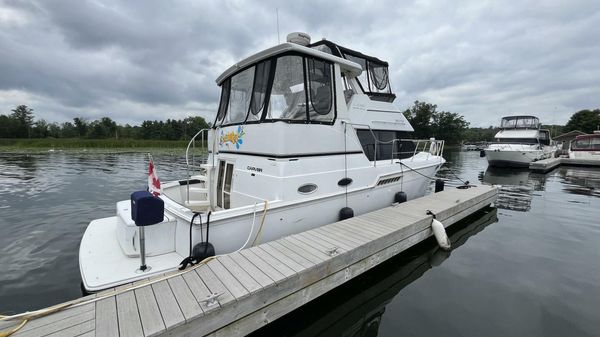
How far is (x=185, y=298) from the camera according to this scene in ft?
7.55

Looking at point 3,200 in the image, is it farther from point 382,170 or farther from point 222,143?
point 382,170

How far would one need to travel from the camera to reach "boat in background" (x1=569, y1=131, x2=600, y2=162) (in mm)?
20922

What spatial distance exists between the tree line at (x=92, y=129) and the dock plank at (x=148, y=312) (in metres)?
73.7

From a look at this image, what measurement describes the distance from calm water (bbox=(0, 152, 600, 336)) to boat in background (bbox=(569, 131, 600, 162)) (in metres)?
20.8

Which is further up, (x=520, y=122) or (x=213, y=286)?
(x=520, y=122)

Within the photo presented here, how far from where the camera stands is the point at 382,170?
17.9 feet

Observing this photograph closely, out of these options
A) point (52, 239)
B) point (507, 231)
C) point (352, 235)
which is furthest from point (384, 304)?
point (52, 239)

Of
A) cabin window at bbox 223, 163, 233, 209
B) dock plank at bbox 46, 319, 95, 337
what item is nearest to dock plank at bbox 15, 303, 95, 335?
dock plank at bbox 46, 319, 95, 337

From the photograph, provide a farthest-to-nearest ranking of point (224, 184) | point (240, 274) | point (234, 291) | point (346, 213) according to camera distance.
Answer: point (224, 184) < point (346, 213) < point (240, 274) < point (234, 291)

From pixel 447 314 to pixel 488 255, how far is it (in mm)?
2322

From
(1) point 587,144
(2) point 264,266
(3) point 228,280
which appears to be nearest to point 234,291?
(3) point 228,280

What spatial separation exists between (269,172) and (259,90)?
146 centimetres

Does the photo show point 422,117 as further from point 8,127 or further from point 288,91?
point 8,127

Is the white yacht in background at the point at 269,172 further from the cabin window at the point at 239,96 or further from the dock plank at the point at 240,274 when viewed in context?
the dock plank at the point at 240,274
